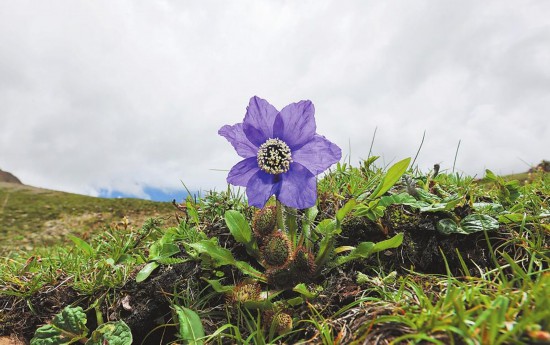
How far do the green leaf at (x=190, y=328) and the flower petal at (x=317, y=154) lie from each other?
1.07 meters

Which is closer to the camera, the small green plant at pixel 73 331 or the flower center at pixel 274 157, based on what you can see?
the flower center at pixel 274 157

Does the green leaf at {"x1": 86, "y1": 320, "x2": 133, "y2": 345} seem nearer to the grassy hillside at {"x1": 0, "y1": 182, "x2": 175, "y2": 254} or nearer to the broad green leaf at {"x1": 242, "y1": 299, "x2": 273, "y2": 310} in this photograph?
the broad green leaf at {"x1": 242, "y1": 299, "x2": 273, "y2": 310}

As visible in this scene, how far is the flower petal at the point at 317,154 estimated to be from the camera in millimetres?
2459

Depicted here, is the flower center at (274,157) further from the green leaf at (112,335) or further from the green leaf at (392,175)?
the green leaf at (112,335)

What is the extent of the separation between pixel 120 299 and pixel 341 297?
5.34ft

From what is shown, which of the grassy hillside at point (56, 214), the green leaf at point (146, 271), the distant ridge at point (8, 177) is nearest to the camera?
the green leaf at point (146, 271)

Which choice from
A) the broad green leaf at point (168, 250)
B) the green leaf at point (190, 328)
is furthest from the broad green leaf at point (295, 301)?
the broad green leaf at point (168, 250)

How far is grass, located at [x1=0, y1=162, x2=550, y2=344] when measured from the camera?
7.00 ft

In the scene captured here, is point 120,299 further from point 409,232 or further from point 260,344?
point 409,232

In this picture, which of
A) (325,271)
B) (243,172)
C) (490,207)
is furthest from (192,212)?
(490,207)

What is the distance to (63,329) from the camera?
111 inches

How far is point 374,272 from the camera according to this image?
2799mm

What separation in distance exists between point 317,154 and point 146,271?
4.88 ft

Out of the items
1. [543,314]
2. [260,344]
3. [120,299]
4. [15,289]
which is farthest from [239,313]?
[15,289]
